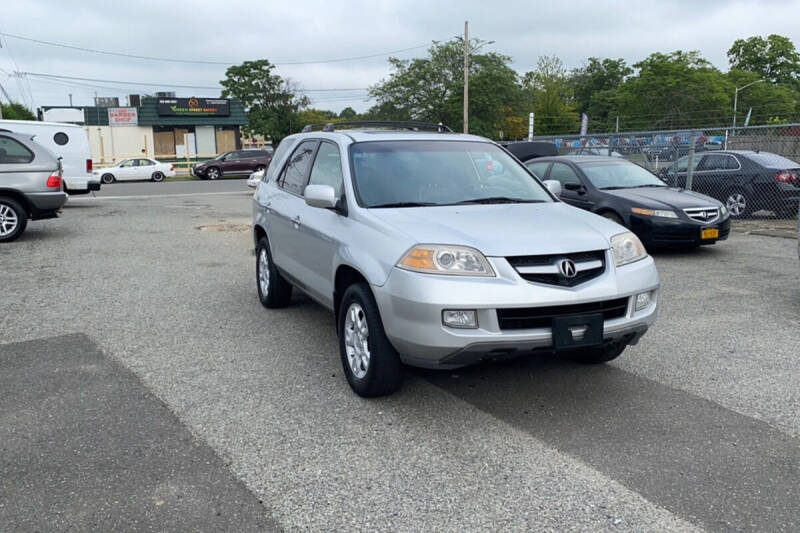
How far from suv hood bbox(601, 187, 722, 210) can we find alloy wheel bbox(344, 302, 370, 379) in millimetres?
6565

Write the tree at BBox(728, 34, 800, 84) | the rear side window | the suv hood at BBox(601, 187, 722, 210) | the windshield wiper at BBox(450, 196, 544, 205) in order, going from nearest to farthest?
the windshield wiper at BBox(450, 196, 544, 205) < the suv hood at BBox(601, 187, 722, 210) < the rear side window < the tree at BBox(728, 34, 800, 84)

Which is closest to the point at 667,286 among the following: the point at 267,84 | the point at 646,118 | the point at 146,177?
the point at 146,177

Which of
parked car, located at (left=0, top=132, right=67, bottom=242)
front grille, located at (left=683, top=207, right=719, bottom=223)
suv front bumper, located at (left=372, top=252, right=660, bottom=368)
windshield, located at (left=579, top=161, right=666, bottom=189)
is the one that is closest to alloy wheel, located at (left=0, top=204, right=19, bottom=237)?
parked car, located at (left=0, top=132, right=67, bottom=242)

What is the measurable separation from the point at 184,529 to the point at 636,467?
215cm

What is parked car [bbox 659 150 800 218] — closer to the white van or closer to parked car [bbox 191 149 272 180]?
the white van

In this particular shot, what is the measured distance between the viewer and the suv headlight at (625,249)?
4.16 m

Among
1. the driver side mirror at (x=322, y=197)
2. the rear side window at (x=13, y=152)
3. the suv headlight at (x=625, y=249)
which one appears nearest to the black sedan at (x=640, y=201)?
the suv headlight at (x=625, y=249)

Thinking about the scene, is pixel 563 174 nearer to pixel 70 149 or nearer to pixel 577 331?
pixel 577 331

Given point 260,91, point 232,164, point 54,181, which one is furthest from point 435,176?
point 260,91

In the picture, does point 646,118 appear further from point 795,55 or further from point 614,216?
point 614,216

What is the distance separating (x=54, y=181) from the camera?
11273 millimetres

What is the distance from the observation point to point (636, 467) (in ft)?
11.1

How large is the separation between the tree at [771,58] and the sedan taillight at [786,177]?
87.3 m

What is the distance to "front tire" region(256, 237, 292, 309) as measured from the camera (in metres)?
6.45
